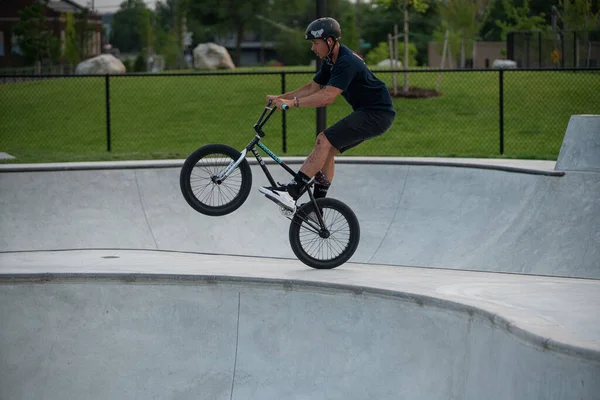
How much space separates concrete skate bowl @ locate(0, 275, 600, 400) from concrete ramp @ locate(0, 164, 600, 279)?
3579 millimetres

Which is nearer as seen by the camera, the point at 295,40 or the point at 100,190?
the point at 100,190

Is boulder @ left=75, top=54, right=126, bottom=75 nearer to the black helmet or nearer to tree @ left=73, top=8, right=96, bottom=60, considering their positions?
tree @ left=73, top=8, right=96, bottom=60

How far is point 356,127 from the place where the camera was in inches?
305

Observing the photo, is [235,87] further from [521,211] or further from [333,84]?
[333,84]

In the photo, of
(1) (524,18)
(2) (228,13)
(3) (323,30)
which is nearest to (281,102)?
(3) (323,30)

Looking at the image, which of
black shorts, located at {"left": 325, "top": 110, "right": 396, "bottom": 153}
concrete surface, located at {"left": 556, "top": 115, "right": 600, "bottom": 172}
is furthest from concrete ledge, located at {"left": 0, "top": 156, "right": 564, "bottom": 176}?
black shorts, located at {"left": 325, "top": 110, "right": 396, "bottom": 153}

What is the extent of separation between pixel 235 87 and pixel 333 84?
23979 mm

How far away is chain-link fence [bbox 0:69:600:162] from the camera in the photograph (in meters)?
20.5

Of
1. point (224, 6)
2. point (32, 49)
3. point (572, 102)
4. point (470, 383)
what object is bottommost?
point (470, 383)

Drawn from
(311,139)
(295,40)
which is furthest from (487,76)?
(295,40)

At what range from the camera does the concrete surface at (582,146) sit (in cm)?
1054

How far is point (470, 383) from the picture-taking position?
18.2 feet

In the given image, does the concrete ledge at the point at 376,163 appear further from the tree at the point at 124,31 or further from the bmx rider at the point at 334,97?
the tree at the point at 124,31

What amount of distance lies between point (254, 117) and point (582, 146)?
15.4 m
